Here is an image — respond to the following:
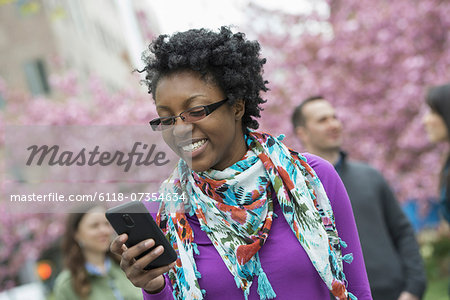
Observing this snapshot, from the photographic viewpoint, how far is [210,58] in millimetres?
2227

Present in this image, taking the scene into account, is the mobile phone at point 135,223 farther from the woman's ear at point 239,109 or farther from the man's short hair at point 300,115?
the man's short hair at point 300,115

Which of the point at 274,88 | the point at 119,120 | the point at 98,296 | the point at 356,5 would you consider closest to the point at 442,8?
the point at 356,5

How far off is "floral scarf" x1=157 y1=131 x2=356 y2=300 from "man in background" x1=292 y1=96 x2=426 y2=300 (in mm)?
1693

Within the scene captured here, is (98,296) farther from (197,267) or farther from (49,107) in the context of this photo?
(49,107)

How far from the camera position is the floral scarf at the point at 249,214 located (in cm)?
221

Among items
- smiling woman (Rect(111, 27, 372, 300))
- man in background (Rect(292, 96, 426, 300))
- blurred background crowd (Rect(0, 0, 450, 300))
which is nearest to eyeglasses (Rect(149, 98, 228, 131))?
smiling woman (Rect(111, 27, 372, 300))

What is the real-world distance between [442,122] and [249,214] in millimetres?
2381

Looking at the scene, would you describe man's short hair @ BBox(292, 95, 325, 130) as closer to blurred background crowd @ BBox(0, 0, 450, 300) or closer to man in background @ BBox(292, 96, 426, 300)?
man in background @ BBox(292, 96, 426, 300)

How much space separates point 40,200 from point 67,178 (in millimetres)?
116

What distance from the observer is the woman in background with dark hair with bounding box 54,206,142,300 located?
420 cm

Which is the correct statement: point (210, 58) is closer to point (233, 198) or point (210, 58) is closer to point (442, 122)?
point (233, 198)

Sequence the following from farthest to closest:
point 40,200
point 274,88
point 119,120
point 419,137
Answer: point 119,120 → point 274,88 → point 419,137 → point 40,200

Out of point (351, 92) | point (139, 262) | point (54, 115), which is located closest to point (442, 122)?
point (139, 262)

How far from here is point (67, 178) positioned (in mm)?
2098
